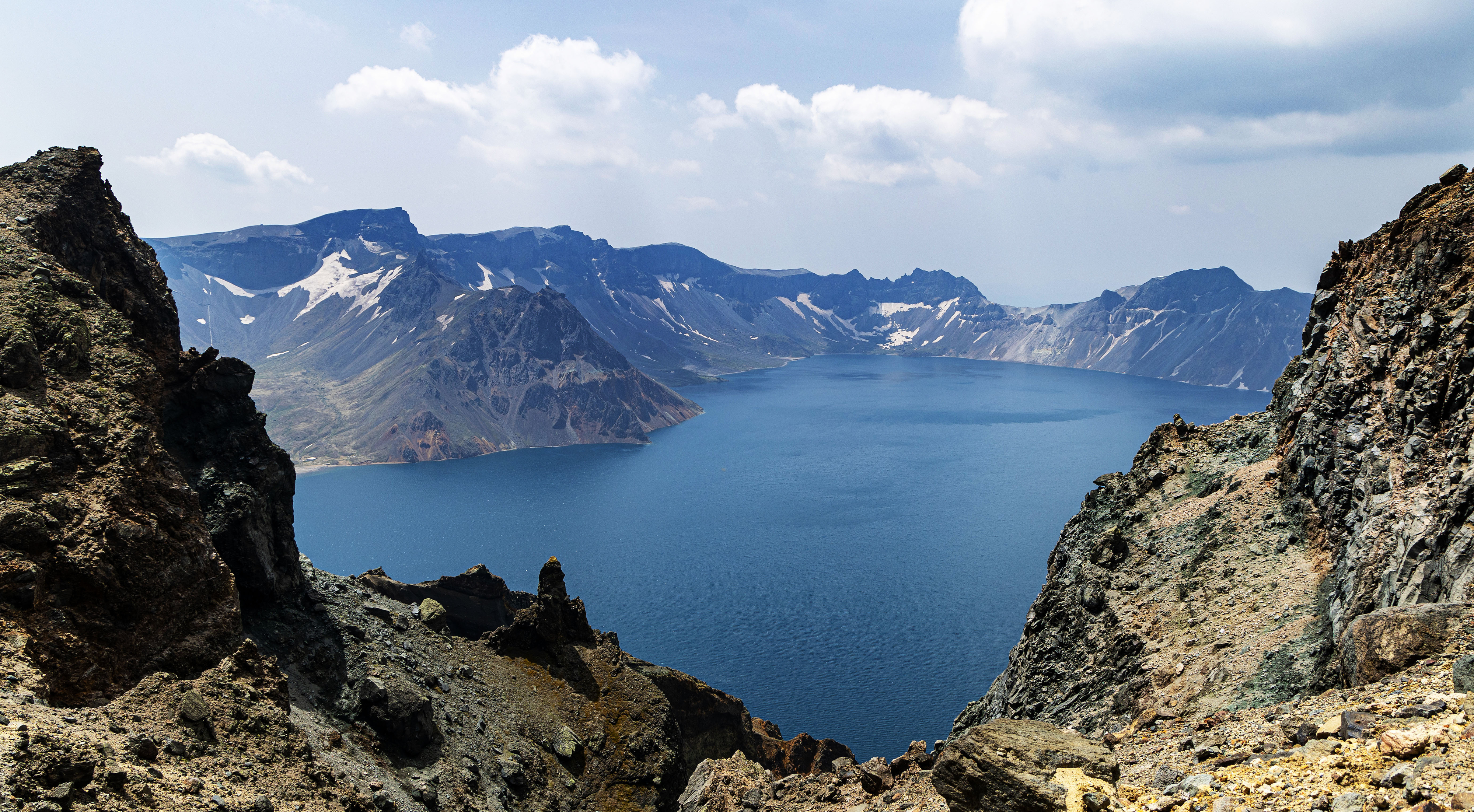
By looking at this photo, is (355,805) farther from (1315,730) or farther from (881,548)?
(881,548)

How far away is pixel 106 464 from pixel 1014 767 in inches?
1569

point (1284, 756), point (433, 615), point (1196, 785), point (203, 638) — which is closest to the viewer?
point (1196, 785)

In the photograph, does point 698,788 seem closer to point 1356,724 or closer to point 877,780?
point 877,780

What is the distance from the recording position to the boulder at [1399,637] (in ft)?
68.6

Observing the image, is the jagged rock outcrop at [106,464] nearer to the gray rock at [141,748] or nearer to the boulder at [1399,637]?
the gray rock at [141,748]

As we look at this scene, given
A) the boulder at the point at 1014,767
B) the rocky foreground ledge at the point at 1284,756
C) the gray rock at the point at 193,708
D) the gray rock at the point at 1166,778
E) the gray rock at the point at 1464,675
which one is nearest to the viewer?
the rocky foreground ledge at the point at 1284,756

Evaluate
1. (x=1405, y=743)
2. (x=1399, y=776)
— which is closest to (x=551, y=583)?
(x=1405, y=743)

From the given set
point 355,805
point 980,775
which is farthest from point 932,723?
point 980,775

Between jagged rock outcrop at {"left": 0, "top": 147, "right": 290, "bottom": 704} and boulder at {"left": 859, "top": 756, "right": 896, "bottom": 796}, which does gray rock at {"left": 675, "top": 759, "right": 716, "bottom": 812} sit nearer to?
boulder at {"left": 859, "top": 756, "right": 896, "bottom": 796}

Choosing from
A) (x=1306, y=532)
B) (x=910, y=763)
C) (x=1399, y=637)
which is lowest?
(x=910, y=763)

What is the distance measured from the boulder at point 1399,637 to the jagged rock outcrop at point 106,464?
4162 cm

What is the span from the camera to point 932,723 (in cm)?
8962

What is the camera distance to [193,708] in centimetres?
3073

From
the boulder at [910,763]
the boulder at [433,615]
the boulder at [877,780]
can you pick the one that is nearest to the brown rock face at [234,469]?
the boulder at [433,615]
